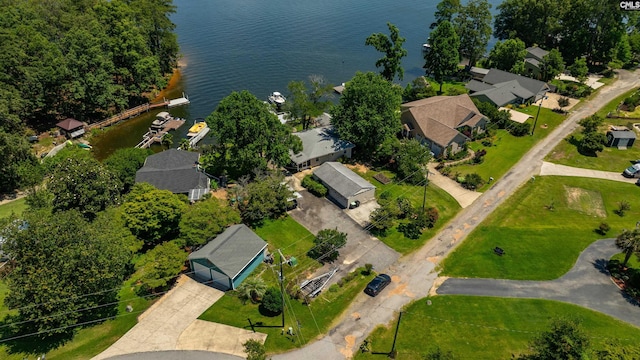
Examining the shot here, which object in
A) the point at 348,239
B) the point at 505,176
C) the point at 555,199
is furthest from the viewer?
the point at 505,176

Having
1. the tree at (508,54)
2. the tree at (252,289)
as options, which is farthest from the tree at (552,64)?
the tree at (252,289)

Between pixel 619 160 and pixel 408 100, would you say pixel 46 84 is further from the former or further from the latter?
pixel 619 160

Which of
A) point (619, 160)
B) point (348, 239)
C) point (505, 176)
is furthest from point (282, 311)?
point (619, 160)

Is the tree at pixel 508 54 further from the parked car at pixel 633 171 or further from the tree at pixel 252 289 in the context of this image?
the tree at pixel 252 289

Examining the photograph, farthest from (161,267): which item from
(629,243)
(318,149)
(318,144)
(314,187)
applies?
(629,243)

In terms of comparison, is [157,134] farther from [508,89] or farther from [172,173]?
[508,89]

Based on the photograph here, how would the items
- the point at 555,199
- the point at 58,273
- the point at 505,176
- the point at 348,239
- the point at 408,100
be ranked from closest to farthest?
the point at 58,273 → the point at 348,239 → the point at 555,199 → the point at 505,176 → the point at 408,100
